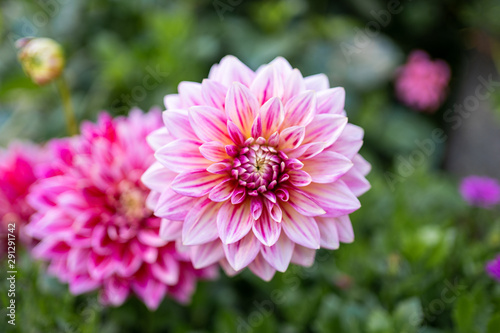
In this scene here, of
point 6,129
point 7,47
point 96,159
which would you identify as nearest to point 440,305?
point 96,159

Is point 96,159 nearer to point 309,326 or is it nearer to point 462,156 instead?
point 309,326

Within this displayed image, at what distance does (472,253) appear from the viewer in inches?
28.8

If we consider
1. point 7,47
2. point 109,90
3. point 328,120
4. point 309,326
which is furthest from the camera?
point 7,47

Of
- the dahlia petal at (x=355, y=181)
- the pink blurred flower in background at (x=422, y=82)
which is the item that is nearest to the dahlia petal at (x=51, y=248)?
the dahlia petal at (x=355, y=181)

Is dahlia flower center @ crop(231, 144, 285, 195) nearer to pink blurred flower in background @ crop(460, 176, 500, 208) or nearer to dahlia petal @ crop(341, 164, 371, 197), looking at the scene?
dahlia petal @ crop(341, 164, 371, 197)

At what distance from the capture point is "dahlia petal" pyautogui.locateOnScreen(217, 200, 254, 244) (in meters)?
0.48

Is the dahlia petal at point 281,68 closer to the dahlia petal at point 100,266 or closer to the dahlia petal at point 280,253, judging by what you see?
the dahlia petal at point 280,253

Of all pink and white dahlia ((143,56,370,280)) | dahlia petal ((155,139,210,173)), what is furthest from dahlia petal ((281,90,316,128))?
dahlia petal ((155,139,210,173))

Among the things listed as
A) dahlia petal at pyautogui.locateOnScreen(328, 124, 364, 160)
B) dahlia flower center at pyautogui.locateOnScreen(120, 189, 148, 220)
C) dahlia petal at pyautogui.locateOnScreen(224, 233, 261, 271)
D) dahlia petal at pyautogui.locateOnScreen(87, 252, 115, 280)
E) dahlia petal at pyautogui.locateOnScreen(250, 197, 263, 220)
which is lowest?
dahlia petal at pyautogui.locateOnScreen(87, 252, 115, 280)

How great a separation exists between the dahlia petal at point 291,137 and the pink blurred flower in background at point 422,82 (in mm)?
1299

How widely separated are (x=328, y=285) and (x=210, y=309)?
0.71 ft

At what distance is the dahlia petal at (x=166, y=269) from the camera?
2.06ft

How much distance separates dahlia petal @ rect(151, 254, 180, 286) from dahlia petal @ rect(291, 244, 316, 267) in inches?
7.6

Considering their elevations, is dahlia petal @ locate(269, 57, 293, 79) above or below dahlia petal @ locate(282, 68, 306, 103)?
above
